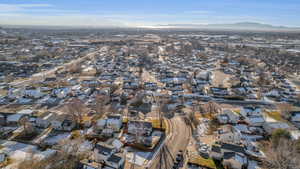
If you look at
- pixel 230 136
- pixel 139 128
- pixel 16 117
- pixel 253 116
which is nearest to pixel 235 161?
pixel 230 136

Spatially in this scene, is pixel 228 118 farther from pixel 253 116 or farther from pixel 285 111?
pixel 285 111

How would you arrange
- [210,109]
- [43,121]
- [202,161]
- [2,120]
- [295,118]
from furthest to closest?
1. [210,109]
2. [295,118]
3. [2,120]
4. [43,121]
5. [202,161]

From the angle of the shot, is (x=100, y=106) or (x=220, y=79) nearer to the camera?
(x=100, y=106)

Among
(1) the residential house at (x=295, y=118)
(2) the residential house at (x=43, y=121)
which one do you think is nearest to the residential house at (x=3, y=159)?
(2) the residential house at (x=43, y=121)

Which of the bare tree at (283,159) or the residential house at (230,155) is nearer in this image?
the bare tree at (283,159)

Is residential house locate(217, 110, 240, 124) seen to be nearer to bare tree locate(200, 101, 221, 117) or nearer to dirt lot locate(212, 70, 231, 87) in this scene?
bare tree locate(200, 101, 221, 117)

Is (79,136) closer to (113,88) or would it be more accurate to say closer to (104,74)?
(113,88)

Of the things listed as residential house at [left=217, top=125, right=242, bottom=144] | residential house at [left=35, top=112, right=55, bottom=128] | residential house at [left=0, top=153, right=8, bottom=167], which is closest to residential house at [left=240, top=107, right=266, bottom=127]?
residential house at [left=217, top=125, right=242, bottom=144]

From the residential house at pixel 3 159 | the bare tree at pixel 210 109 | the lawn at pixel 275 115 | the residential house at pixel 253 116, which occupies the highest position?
the residential house at pixel 253 116

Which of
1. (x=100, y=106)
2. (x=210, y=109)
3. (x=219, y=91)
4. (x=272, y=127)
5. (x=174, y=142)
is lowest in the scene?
(x=174, y=142)

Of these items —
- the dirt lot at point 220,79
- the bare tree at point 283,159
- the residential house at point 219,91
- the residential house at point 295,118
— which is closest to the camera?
the bare tree at point 283,159

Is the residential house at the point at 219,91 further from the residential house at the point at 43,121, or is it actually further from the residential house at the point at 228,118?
the residential house at the point at 43,121
